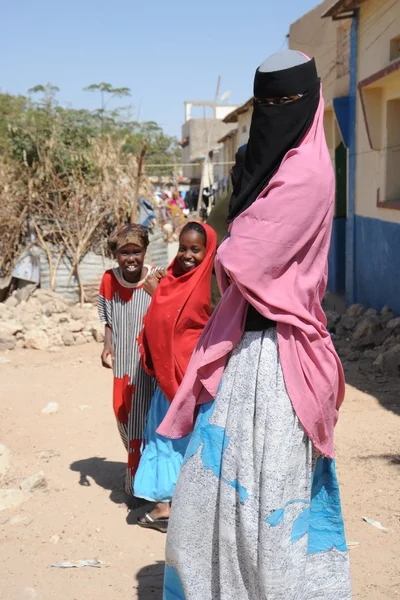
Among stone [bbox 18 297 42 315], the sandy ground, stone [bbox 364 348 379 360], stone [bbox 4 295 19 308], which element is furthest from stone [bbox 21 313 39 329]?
stone [bbox 364 348 379 360]

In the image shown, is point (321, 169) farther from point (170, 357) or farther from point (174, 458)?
point (174, 458)

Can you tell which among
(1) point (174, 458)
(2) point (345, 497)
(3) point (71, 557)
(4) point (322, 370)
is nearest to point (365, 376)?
(2) point (345, 497)

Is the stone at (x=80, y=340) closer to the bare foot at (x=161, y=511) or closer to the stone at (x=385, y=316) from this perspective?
the stone at (x=385, y=316)

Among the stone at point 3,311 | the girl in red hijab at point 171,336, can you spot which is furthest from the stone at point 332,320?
the girl in red hijab at point 171,336

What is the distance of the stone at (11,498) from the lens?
4.16 meters

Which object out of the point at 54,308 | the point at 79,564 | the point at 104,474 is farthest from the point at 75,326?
the point at 79,564

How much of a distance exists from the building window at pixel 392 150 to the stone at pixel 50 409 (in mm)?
4509

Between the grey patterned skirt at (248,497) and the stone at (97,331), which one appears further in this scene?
the stone at (97,331)

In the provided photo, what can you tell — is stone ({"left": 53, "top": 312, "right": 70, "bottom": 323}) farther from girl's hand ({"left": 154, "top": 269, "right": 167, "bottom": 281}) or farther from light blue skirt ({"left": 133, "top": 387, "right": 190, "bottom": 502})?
light blue skirt ({"left": 133, "top": 387, "right": 190, "bottom": 502})

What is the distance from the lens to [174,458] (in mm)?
3834

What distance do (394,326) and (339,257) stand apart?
3.85m

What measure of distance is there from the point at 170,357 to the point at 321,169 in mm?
1713

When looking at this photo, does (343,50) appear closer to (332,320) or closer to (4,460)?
(332,320)

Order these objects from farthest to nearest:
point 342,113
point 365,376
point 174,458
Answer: point 342,113 → point 365,376 → point 174,458
